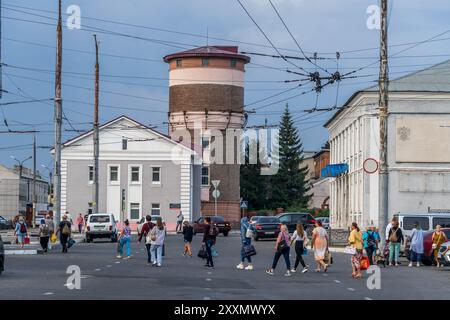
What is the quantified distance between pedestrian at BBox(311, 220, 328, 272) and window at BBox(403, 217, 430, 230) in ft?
34.9

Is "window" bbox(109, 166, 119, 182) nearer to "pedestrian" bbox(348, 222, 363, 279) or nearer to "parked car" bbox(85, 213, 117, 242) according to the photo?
"parked car" bbox(85, 213, 117, 242)

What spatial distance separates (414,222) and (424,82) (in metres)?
30.7

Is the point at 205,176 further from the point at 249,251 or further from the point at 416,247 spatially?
the point at 249,251

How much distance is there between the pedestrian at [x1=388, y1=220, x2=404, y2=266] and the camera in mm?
41031

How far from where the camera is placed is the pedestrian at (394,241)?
41.0 metres

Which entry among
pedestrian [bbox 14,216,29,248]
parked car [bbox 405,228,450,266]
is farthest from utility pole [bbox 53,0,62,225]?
parked car [bbox 405,228,450,266]

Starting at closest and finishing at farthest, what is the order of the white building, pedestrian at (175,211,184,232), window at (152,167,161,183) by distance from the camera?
1. the white building
2. pedestrian at (175,211,184,232)
3. window at (152,167,161,183)

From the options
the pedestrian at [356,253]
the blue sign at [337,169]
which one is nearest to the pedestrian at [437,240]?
the pedestrian at [356,253]

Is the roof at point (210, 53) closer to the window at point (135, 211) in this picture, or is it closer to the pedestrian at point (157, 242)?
the window at point (135, 211)

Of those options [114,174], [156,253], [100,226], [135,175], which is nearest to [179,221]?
[135,175]

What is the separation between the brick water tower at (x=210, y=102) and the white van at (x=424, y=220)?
56.5 meters
